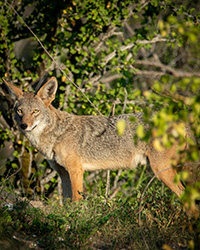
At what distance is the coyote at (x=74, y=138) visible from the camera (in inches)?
224

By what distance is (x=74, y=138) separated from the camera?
5.91 m

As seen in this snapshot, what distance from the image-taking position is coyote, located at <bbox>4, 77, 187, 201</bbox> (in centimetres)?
568

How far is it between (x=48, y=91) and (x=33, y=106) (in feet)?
1.61

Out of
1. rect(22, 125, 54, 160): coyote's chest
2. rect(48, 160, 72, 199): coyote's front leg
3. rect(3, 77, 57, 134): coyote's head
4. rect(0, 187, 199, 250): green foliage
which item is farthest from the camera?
rect(48, 160, 72, 199): coyote's front leg

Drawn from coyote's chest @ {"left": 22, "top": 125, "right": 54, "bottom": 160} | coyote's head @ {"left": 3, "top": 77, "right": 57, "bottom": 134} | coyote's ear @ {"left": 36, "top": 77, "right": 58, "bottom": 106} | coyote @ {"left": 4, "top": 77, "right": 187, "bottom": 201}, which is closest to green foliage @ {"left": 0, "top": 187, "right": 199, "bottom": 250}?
coyote @ {"left": 4, "top": 77, "right": 187, "bottom": 201}

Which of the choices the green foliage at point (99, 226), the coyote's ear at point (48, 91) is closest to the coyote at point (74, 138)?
the coyote's ear at point (48, 91)

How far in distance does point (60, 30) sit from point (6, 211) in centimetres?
442

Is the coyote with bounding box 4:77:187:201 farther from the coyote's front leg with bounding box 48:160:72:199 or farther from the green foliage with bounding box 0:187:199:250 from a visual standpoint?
the green foliage with bounding box 0:187:199:250

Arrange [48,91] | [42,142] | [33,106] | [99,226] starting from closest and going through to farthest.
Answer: [99,226] < [33,106] < [42,142] < [48,91]

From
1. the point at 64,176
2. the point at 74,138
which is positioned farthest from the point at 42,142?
the point at 64,176

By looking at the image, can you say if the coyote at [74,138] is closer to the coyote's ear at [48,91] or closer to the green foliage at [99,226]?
the coyote's ear at [48,91]

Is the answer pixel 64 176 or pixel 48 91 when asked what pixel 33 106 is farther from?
pixel 64 176

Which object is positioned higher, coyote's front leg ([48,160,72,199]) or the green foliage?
the green foliage

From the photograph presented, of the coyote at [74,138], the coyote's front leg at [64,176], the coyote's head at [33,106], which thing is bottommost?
the coyote's front leg at [64,176]
